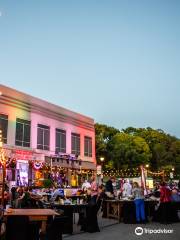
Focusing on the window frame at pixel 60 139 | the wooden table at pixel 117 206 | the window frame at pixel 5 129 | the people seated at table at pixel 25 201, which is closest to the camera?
the people seated at table at pixel 25 201

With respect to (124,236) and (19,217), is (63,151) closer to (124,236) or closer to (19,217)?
(124,236)

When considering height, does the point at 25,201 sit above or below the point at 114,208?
above

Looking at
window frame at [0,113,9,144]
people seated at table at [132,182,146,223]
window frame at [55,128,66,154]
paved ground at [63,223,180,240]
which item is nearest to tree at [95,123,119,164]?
window frame at [55,128,66,154]

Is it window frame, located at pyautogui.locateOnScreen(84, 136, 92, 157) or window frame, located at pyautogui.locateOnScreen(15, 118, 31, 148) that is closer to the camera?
window frame, located at pyautogui.locateOnScreen(15, 118, 31, 148)

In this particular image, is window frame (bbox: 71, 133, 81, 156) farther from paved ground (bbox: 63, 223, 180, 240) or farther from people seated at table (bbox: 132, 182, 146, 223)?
paved ground (bbox: 63, 223, 180, 240)

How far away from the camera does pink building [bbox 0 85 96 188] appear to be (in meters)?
28.6

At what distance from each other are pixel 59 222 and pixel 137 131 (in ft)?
198

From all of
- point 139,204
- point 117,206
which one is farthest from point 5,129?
point 139,204

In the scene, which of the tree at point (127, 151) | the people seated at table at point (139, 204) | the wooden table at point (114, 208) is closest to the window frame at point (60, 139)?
the wooden table at point (114, 208)

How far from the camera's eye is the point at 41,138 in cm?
3262

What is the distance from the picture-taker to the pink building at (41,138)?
2858 cm

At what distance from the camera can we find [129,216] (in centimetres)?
1404

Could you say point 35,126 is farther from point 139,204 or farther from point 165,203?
point 165,203

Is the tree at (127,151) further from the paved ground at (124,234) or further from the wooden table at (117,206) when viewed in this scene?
the paved ground at (124,234)
